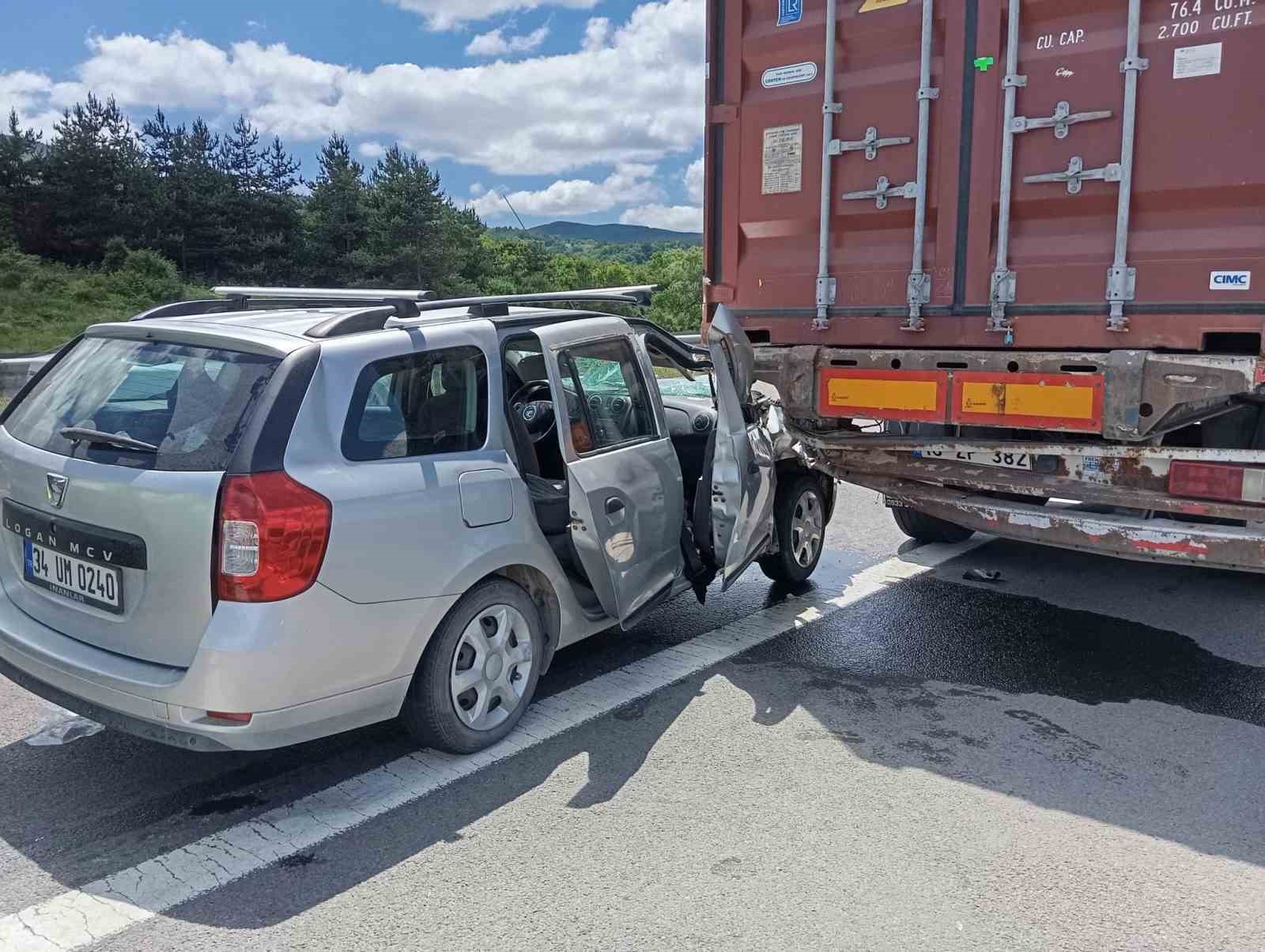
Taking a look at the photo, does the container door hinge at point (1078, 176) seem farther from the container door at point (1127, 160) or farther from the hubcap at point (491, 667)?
the hubcap at point (491, 667)

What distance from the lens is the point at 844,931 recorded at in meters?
2.84

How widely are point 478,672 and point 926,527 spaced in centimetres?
429

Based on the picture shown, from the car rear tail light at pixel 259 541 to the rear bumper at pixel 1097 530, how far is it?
3.39 meters

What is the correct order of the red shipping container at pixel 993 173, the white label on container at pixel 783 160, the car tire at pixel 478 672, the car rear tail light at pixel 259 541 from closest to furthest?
the car rear tail light at pixel 259 541, the car tire at pixel 478 672, the red shipping container at pixel 993 173, the white label on container at pixel 783 160

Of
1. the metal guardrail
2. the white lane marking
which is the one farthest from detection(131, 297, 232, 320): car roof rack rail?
the metal guardrail

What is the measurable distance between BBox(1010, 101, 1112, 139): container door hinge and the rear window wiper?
12.6 ft

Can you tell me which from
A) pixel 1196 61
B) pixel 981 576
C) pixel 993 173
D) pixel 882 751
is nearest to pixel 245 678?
pixel 882 751

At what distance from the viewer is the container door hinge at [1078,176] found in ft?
14.7

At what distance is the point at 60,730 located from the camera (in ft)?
13.3

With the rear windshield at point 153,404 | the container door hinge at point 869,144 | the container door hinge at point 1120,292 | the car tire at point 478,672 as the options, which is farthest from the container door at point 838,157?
the rear windshield at point 153,404

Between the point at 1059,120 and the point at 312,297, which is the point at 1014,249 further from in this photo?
the point at 312,297

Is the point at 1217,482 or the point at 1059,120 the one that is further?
the point at 1059,120

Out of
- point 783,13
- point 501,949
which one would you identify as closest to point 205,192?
point 783,13

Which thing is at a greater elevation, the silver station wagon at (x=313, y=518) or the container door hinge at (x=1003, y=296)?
the container door hinge at (x=1003, y=296)
